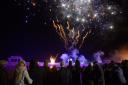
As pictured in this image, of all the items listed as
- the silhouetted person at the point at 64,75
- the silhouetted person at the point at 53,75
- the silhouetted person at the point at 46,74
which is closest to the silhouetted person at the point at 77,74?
the silhouetted person at the point at 64,75

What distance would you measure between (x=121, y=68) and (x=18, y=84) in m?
4.10

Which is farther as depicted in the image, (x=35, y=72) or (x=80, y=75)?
(x=80, y=75)

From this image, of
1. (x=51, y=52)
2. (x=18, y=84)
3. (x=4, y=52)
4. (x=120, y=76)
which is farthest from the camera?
(x=51, y=52)

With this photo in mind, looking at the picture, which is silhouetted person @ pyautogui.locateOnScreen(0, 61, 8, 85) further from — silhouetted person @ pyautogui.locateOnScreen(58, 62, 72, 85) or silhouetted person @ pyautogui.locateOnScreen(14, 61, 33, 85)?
silhouetted person @ pyautogui.locateOnScreen(58, 62, 72, 85)

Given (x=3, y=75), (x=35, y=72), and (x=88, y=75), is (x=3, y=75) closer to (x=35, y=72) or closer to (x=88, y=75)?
(x=35, y=72)

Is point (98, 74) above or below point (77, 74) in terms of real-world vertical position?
below

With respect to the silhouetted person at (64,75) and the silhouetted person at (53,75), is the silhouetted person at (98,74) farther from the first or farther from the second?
the silhouetted person at (53,75)

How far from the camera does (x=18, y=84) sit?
1001 centimetres

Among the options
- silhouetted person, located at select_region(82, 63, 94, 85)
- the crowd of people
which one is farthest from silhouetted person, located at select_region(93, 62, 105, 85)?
silhouetted person, located at select_region(82, 63, 94, 85)

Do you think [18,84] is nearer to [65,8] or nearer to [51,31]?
[65,8]

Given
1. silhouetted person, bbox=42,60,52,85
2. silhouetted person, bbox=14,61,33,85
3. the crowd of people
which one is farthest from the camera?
silhouetted person, bbox=42,60,52,85

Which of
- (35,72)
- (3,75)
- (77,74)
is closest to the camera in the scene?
(3,75)

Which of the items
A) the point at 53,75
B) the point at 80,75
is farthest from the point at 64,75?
the point at 80,75

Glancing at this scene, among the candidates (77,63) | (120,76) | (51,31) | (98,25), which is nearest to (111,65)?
(120,76)
